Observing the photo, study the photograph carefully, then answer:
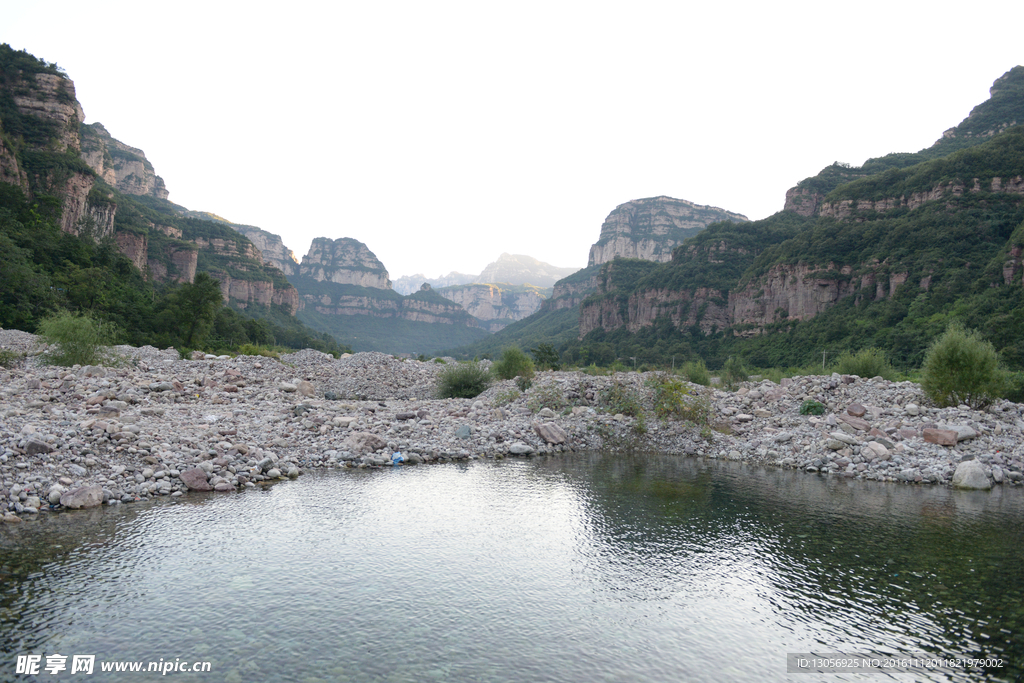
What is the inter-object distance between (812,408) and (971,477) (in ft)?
22.6

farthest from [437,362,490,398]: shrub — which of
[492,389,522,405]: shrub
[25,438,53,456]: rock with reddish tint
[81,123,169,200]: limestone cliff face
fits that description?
[81,123,169,200]: limestone cliff face

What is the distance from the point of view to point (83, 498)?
9367 millimetres

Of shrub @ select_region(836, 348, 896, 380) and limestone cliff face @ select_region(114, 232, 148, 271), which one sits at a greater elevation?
limestone cliff face @ select_region(114, 232, 148, 271)

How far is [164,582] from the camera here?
674cm

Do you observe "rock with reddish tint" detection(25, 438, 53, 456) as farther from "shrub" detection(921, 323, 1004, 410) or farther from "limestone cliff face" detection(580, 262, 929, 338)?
"limestone cliff face" detection(580, 262, 929, 338)

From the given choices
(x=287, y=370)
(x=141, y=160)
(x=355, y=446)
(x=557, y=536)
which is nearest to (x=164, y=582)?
(x=557, y=536)

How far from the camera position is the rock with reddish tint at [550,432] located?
17844mm

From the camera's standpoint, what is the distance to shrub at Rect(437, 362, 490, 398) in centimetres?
2755

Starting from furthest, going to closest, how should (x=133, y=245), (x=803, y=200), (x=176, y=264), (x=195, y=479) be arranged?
(x=803, y=200), (x=176, y=264), (x=133, y=245), (x=195, y=479)

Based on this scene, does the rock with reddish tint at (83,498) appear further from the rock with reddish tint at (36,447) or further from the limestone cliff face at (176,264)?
the limestone cliff face at (176,264)

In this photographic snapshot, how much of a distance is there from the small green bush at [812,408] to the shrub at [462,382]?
15469 millimetres

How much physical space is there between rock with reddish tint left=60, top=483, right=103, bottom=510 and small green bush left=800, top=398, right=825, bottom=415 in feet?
75.1

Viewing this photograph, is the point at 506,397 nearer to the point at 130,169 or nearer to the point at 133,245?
the point at 133,245

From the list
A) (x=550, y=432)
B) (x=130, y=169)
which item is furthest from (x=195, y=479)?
(x=130, y=169)
